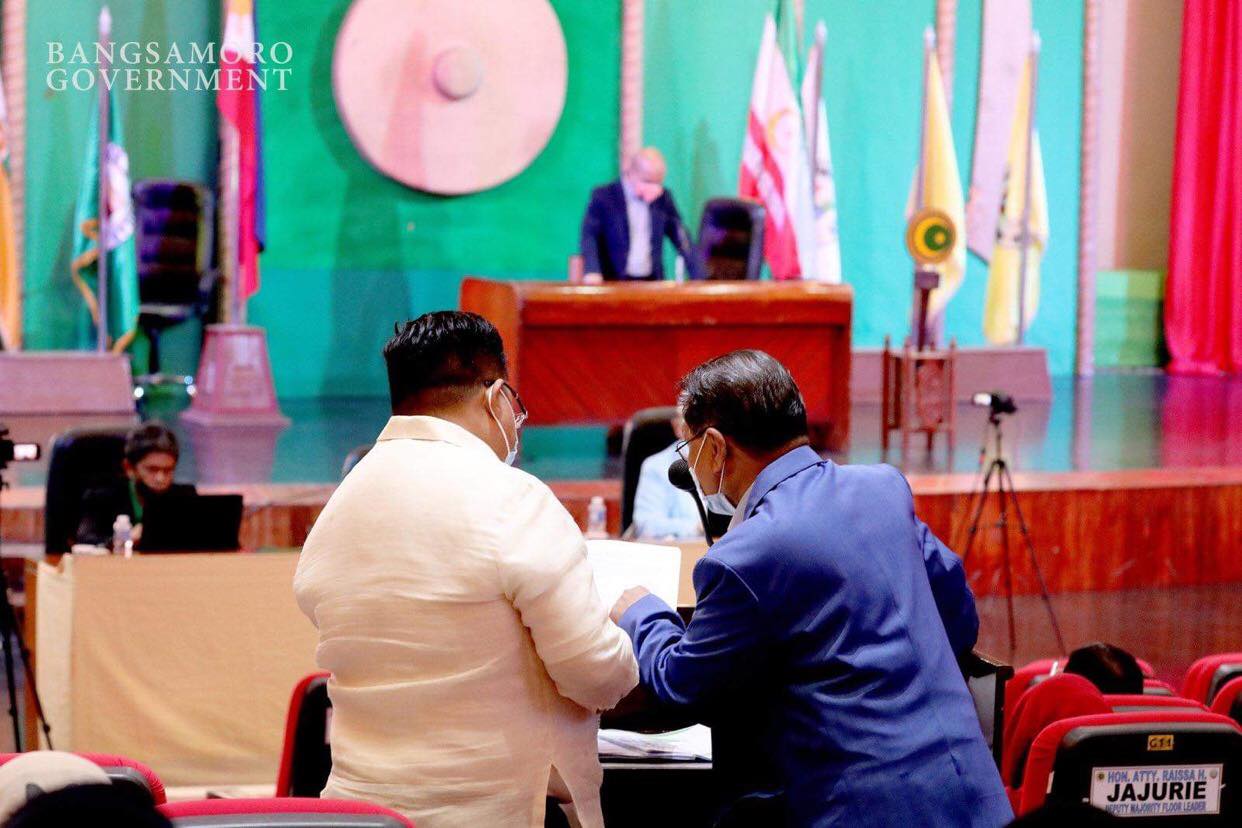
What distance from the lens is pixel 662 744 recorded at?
245 centimetres

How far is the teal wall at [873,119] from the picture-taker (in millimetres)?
10383

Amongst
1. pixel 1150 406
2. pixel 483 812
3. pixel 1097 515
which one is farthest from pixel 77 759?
pixel 1150 406

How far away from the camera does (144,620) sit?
389cm

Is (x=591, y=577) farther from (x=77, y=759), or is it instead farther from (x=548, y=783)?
(x=77, y=759)

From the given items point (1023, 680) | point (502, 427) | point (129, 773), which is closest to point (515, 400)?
point (502, 427)

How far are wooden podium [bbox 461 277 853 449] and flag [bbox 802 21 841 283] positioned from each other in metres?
2.71

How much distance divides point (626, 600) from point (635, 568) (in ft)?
0.47

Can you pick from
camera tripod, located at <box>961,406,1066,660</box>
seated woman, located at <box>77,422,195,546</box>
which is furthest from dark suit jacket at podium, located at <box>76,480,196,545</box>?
camera tripod, located at <box>961,406,1066,660</box>

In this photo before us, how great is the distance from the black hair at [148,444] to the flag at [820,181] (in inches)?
240

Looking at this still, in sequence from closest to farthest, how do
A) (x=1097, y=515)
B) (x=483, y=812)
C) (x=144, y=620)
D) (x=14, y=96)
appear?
(x=483, y=812), (x=144, y=620), (x=1097, y=515), (x=14, y=96)

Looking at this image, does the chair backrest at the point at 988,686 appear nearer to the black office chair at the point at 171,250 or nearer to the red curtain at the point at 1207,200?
the black office chair at the point at 171,250

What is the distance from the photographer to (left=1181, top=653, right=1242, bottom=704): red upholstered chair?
321 centimetres

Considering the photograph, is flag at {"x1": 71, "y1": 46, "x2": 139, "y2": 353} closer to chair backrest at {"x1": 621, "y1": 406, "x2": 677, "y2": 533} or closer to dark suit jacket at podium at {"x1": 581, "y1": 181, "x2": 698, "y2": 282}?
dark suit jacket at podium at {"x1": 581, "y1": 181, "x2": 698, "y2": 282}

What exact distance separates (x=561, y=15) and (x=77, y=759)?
29.5 ft
